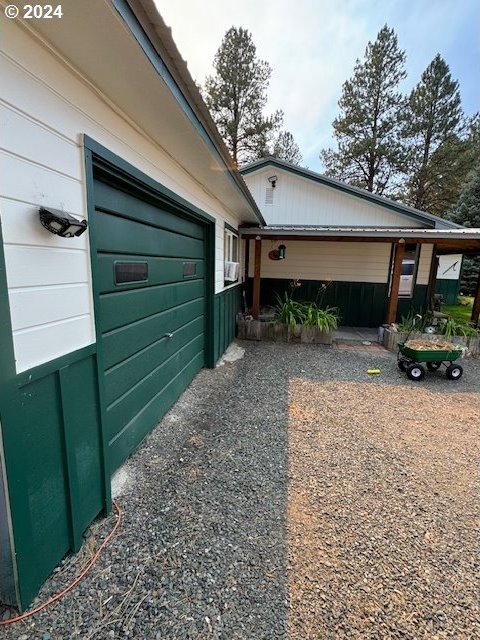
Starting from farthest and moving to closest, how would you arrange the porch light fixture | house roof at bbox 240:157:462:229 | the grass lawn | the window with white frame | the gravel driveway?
the grass lawn < the porch light fixture < house roof at bbox 240:157:462:229 < the window with white frame < the gravel driveway

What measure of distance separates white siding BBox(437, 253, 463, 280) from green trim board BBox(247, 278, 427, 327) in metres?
5.57

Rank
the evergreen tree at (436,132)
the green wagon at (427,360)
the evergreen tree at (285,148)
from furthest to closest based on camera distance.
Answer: the evergreen tree at (285,148) < the evergreen tree at (436,132) < the green wagon at (427,360)

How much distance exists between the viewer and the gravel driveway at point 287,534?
1.47 meters

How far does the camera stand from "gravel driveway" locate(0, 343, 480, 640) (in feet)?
4.82

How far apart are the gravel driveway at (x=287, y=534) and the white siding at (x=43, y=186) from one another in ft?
4.15

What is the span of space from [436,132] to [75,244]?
796 inches

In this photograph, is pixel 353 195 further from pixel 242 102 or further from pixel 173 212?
pixel 242 102

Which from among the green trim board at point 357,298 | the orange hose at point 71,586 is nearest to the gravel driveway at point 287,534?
the orange hose at point 71,586

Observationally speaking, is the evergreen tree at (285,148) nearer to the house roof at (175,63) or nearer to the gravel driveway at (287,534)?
the house roof at (175,63)

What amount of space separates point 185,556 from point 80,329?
146cm

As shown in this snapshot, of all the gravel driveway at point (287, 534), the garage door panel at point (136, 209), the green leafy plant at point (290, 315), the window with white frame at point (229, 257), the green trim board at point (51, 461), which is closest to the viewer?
the green trim board at point (51, 461)

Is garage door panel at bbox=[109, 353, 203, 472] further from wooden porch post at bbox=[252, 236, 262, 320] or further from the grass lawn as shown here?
the grass lawn

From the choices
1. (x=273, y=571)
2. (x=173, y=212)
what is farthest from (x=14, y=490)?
(x=173, y=212)

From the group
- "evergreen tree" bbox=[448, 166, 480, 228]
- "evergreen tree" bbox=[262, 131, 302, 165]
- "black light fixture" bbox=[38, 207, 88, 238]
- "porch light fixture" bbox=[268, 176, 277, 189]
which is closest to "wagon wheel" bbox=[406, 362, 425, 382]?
"black light fixture" bbox=[38, 207, 88, 238]
